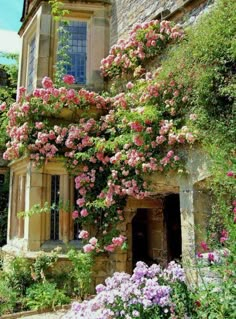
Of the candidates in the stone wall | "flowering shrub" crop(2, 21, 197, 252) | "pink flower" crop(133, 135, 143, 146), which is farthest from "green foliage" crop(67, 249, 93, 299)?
the stone wall

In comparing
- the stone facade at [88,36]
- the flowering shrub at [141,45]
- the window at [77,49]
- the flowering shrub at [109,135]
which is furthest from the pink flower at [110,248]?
the window at [77,49]

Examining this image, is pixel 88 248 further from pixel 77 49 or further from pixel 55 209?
pixel 77 49

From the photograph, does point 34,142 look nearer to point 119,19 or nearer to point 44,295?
point 44,295

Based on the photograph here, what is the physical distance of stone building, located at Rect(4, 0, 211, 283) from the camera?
6762 mm

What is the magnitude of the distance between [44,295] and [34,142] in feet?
9.41

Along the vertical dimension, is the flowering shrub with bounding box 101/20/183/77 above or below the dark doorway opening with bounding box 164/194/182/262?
above

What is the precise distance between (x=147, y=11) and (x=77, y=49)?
1939 mm

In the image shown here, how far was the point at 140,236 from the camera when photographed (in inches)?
349

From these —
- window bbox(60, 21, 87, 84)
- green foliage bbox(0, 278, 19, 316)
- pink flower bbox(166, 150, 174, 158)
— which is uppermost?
window bbox(60, 21, 87, 84)

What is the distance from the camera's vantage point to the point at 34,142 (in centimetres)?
700

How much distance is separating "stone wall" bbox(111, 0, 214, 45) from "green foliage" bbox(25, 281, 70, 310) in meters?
5.15

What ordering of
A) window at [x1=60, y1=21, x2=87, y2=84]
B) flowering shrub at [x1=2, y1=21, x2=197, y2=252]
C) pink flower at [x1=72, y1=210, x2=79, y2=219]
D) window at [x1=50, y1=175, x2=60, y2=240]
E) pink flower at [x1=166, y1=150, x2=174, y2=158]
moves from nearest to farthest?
1. pink flower at [x1=166, y1=150, x2=174, y2=158]
2. flowering shrub at [x1=2, y1=21, x2=197, y2=252]
3. pink flower at [x1=72, y1=210, x2=79, y2=219]
4. window at [x1=50, y1=175, x2=60, y2=240]
5. window at [x1=60, y1=21, x2=87, y2=84]

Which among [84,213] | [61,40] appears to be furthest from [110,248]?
[61,40]

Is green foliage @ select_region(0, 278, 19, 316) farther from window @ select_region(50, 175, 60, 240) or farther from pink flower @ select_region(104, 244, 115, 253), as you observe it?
pink flower @ select_region(104, 244, 115, 253)
